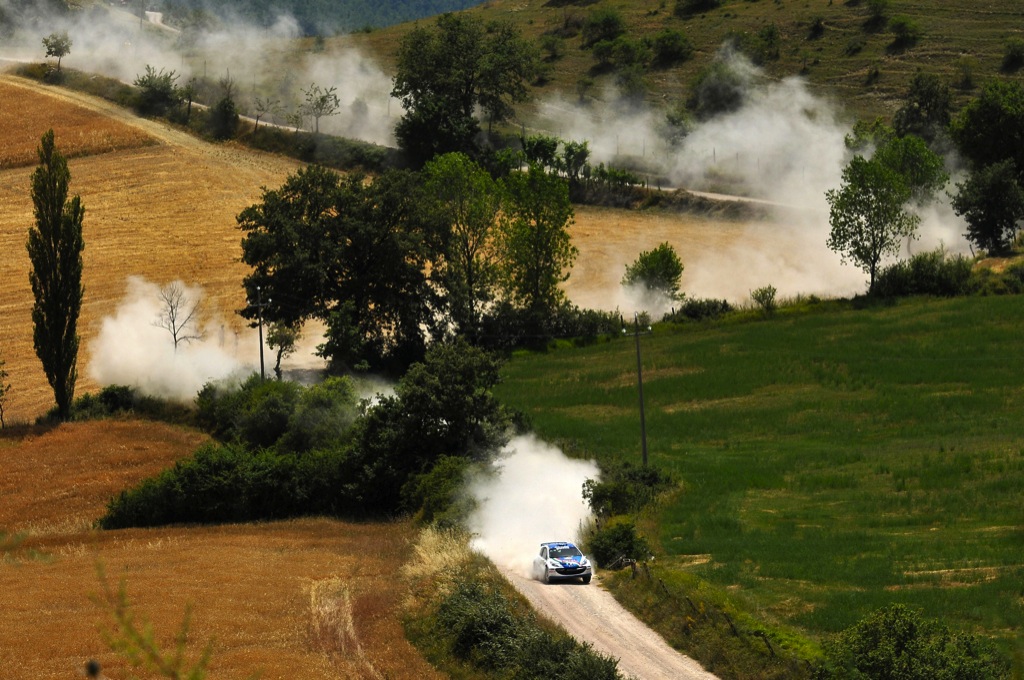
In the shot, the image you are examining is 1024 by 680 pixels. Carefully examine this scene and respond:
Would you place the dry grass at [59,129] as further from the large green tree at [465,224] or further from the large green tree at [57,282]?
the large green tree at [57,282]

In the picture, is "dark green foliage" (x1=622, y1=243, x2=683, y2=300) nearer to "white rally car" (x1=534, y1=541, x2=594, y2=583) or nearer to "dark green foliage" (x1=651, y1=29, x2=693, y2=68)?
"white rally car" (x1=534, y1=541, x2=594, y2=583)

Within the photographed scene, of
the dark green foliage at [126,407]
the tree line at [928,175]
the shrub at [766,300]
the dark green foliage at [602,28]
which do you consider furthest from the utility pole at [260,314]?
the dark green foliage at [602,28]

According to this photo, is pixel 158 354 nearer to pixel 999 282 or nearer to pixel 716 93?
pixel 999 282

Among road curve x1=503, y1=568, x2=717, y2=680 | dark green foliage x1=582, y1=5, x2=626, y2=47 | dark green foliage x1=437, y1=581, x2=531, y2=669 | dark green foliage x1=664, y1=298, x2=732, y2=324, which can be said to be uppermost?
dark green foliage x1=582, y1=5, x2=626, y2=47

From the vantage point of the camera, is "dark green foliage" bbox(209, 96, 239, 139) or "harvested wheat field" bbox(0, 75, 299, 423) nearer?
"harvested wheat field" bbox(0, 75, 299, 423)

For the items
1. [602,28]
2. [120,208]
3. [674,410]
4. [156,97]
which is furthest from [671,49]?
[674,410]

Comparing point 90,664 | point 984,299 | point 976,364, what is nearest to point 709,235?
point 984,299

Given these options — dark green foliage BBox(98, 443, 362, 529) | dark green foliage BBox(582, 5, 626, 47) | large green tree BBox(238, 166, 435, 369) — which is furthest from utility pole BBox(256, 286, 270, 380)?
dark green foliage BBox(582, 5, 626, 47)
